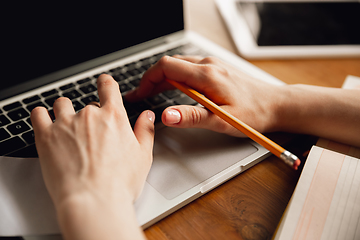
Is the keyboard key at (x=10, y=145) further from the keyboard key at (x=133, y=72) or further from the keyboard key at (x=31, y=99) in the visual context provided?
the keyboard key at (x=133, y=72)

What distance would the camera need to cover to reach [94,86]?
0.64m

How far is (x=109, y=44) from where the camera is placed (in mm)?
695

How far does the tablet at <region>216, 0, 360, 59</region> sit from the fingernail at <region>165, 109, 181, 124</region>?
17.1 inches

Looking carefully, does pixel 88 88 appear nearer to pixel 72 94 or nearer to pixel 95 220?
pixel 72 94

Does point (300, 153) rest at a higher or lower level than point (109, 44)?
lower

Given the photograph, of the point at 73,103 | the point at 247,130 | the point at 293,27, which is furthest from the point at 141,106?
the point at 293,27

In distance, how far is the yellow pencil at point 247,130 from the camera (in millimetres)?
396

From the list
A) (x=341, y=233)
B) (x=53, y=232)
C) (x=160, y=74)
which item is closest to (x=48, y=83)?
(x=160, y=74)

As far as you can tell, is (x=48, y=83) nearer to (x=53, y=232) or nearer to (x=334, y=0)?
(x=53, y=232)

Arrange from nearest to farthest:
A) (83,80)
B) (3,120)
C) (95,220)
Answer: (95,220) → (3,120) → (83,80)

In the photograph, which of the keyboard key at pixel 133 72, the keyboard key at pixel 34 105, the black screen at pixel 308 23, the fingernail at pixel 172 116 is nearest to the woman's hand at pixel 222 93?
the fingernail at pixel 172 116

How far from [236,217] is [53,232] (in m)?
0.25

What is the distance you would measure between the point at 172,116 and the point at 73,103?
0.25 m

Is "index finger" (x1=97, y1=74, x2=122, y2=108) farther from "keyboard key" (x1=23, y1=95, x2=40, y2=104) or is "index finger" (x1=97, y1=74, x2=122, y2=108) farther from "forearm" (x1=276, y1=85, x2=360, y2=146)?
"forearm" (x1=276, y1=85, x2=360, y2=146)
